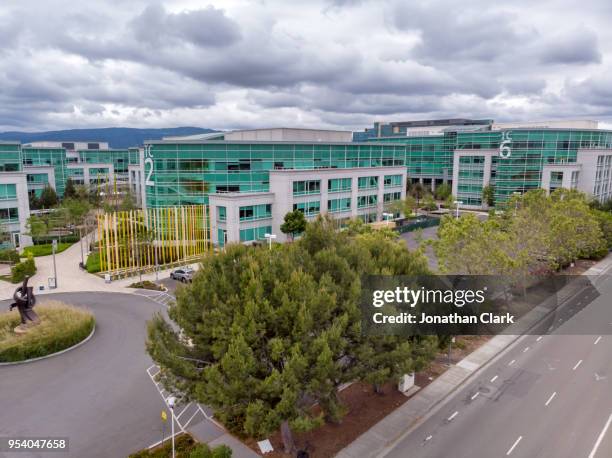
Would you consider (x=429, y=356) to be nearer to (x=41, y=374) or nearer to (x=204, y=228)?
(x=41, y=374)

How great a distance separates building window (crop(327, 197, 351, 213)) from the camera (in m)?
71.9

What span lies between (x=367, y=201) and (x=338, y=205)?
8662mm

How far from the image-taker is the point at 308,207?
67.2 m

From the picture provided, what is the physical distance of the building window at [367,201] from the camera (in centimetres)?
7819

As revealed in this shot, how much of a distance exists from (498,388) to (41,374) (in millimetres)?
28660

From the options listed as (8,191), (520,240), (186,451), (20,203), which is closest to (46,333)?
(186,451)

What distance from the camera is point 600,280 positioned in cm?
5038

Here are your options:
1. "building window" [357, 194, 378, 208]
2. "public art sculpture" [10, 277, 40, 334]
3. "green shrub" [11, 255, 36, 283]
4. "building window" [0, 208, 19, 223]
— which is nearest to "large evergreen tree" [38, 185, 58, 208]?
"building window" [0, 208, 19, 223]

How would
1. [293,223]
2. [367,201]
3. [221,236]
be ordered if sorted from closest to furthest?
[293,223]
[221,236]
[367,201]

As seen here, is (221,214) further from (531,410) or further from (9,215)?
(531,410)

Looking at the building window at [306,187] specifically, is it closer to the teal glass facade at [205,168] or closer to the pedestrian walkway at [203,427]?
the teal glass facade at [205,168]

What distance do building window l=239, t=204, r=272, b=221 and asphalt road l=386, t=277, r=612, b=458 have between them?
1481 inches

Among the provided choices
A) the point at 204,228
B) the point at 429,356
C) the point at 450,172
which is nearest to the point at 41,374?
the point at 429,356

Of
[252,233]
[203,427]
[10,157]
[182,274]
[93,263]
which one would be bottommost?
[203,427]
